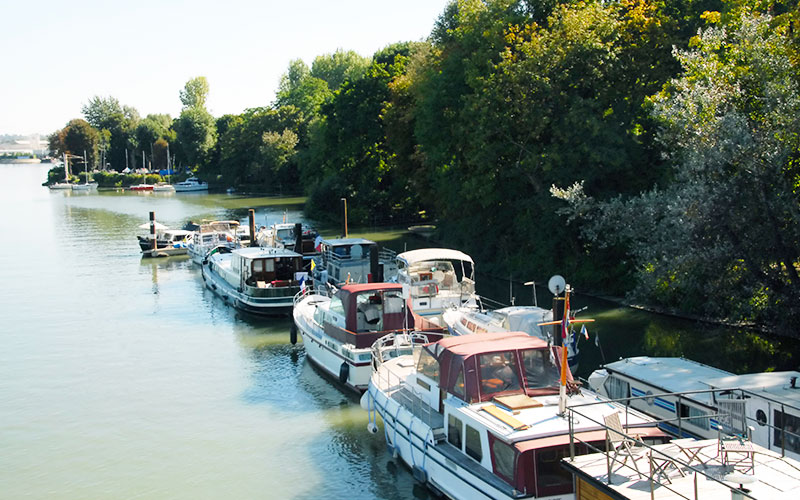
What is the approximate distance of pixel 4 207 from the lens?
100 m

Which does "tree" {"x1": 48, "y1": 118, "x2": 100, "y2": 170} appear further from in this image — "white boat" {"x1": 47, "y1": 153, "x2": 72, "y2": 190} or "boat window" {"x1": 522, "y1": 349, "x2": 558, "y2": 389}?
"boat window" {"x1": 522, "y1": 349, "x2": 558, "y2": 389}

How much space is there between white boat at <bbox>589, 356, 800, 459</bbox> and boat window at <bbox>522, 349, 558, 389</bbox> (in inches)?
71.2

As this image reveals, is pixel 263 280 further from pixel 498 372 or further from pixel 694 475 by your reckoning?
pixel 694 475

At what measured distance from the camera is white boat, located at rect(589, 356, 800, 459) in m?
13.6

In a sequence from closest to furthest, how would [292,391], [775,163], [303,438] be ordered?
[303,438], [775,163], [292,391]

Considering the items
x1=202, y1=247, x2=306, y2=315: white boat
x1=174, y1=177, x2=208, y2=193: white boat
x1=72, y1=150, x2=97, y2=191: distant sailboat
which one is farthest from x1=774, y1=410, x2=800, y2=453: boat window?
x1=72, y1=150, x2=97, y2=191: distant sailboat

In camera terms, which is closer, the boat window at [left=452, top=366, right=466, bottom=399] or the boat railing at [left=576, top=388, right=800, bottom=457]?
the boat railing at [left=576, top=388, right=800, bottom=457]

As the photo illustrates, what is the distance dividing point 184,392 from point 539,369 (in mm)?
13777

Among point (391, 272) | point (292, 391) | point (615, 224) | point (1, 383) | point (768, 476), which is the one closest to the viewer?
point (768, 476)

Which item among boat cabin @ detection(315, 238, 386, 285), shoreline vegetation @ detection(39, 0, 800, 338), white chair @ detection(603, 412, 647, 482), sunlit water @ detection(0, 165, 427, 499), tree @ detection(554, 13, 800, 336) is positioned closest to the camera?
white chair @ detection(603, 412, 647, 482)

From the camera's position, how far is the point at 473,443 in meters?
14.7

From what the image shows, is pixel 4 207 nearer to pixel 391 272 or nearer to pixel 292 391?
pixel 391 272

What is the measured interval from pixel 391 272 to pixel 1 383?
1672 centimetres

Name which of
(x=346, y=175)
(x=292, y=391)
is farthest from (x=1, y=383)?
(x=346, y=175)
